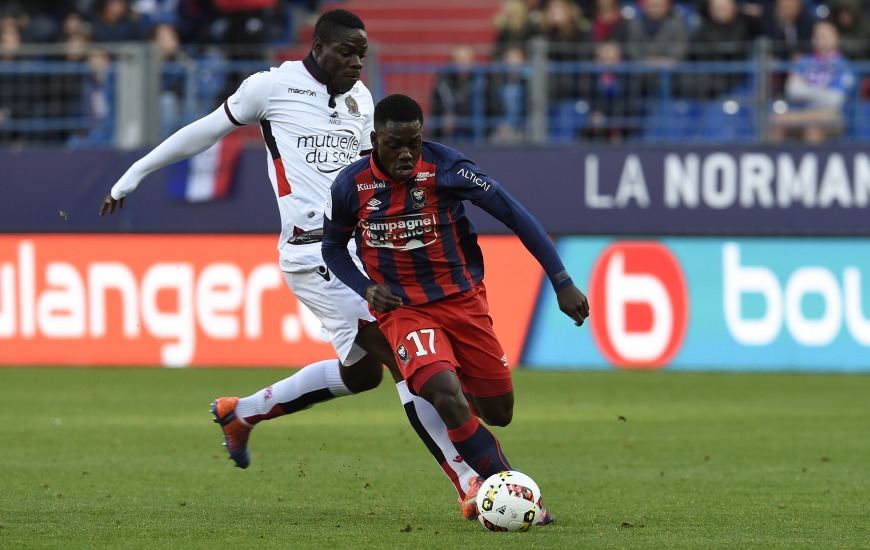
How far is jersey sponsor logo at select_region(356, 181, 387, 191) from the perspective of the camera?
5996mm

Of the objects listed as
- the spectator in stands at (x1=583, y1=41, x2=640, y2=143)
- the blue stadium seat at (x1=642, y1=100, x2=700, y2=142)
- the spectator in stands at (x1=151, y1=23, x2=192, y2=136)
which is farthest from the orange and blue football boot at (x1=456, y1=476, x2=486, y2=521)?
the spectator in stands at (x1=151, y1=23, x2=192, y2=136)

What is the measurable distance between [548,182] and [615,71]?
143 cm

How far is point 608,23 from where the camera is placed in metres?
15.9

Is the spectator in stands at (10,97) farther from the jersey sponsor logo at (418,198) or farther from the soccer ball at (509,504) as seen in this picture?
the soccer ball at (509,504)

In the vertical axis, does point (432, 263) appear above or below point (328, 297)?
above

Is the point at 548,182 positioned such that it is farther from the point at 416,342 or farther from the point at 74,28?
the point at 416,342

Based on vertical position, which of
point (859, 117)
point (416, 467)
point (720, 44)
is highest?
point (720, 44)

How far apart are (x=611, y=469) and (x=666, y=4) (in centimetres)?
871

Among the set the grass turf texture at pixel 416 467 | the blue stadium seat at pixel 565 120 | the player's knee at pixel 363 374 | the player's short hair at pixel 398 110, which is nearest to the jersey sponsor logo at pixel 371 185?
the player's short hair at pixel 398 110

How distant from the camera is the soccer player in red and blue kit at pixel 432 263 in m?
5.80

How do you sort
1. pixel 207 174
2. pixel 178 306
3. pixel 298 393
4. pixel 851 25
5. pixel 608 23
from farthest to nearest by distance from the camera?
1. pixel 207 174
2. pixel 608 23
3. pixel 851 25
4. pixel 178 306
5. pixel 298 393

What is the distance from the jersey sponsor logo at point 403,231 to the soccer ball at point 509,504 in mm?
1092

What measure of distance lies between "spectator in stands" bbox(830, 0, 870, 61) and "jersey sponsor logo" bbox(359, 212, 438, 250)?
9.91 m

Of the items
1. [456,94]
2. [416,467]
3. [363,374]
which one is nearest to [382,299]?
[363,374]
